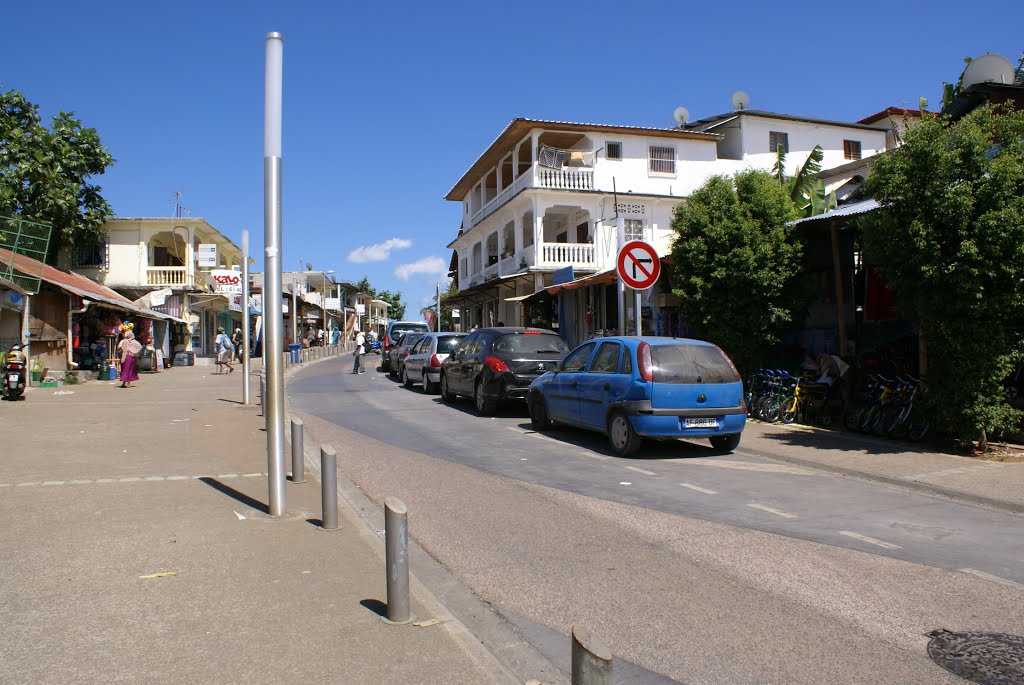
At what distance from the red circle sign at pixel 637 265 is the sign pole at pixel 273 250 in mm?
6463

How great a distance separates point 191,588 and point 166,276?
3558 cm

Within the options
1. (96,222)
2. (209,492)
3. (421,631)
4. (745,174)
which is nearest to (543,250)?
(745,174)

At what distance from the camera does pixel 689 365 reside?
10008mm

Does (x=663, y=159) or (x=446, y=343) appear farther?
(x=663, y=159)

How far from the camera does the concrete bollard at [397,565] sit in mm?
4254

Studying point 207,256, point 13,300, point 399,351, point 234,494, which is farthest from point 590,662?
point 399,351

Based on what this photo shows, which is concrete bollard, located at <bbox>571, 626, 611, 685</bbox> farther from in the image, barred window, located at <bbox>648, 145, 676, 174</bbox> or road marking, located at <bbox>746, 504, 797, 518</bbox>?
barred window, located at <bbox>648, 145, 676, 174</bbox>

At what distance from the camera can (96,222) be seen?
32188mm

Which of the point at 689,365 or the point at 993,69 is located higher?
the point at 993,69

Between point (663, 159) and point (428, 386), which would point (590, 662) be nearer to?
point (428, 386)

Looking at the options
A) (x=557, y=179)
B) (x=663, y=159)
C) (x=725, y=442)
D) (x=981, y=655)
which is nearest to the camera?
(x=981, y=655)

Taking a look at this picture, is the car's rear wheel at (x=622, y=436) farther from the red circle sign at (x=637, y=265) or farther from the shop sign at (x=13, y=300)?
the shop sign at (x=13, y=300)

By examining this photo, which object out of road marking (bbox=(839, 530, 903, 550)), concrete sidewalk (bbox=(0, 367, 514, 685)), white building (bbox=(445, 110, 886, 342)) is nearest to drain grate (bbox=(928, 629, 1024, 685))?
road marking (bbox=(839, 530, 903, 550))

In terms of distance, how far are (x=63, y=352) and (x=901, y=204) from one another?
79.0ft
